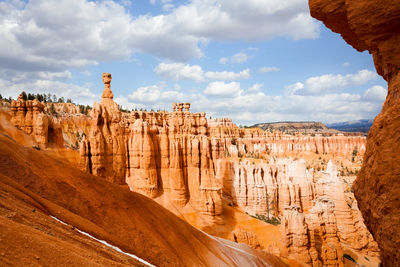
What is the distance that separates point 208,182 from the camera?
34938mm

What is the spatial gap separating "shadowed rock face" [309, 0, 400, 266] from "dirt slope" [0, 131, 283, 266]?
7258 millimetres

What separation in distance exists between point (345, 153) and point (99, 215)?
10219 centimetres

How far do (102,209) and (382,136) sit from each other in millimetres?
12308

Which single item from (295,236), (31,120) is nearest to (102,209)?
(295,236)

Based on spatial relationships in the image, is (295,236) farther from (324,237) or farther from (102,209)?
(102,209)

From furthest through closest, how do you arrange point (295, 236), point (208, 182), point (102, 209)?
1. point (208, 182)
2. point (295, 236)
3. point (102, 209)

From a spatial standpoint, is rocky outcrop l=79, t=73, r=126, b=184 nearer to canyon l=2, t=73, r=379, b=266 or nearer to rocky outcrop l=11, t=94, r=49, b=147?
canyon l=2, t=73, r=379, b=266

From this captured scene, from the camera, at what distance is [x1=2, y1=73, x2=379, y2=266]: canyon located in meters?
23.9

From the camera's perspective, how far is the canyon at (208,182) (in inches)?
939

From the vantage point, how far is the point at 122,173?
82.8 ft

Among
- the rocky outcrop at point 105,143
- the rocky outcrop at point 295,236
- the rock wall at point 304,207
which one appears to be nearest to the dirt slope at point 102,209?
the rocky outcrop at point 295,236

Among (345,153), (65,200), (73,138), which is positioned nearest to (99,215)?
(65,200)

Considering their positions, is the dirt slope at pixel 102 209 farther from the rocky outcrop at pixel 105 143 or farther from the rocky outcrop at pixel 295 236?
the rocky outcrop at pixel 105 143

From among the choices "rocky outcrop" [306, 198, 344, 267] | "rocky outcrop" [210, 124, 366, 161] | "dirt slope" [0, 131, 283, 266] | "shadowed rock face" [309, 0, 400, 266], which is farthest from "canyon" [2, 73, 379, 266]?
"rocky outcrop" [210, 124, 366, 161]
